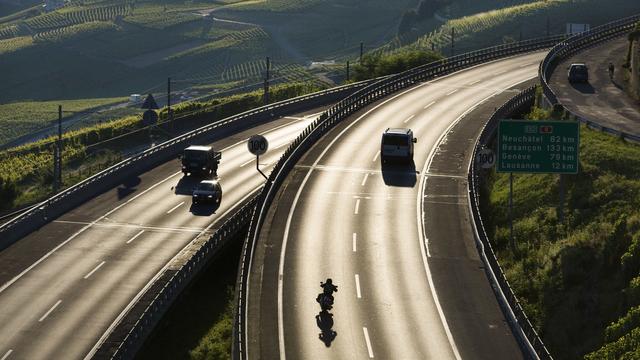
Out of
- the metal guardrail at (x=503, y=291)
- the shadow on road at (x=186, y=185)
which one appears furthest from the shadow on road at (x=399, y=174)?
the shadow on road at (x=186, y=185)

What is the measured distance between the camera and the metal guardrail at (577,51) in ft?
197

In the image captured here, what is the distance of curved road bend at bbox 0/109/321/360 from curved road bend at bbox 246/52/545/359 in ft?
16.5

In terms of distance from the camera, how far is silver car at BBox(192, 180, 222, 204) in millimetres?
56750

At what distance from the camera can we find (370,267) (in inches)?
1684

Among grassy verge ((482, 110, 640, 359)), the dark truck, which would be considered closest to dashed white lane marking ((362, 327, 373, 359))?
grassy verge ((482, 110, 640, 359))

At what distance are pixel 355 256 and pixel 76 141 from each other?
207ft

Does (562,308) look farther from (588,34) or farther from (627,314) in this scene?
(588,34)

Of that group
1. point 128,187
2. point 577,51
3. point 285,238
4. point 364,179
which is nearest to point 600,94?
point 364,179

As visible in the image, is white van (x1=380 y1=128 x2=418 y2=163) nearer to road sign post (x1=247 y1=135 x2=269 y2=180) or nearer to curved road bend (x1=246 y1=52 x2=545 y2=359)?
curved road bend (x1=246 y1=52 x2=545 y2=359)

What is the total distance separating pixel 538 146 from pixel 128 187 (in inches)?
956

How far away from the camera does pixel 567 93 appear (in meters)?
77.5

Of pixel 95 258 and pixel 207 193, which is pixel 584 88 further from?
pixel 95 258

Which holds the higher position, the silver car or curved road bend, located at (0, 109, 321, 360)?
the silver car

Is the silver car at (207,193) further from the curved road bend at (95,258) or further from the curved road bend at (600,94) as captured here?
the curved road bend at (600,94)
